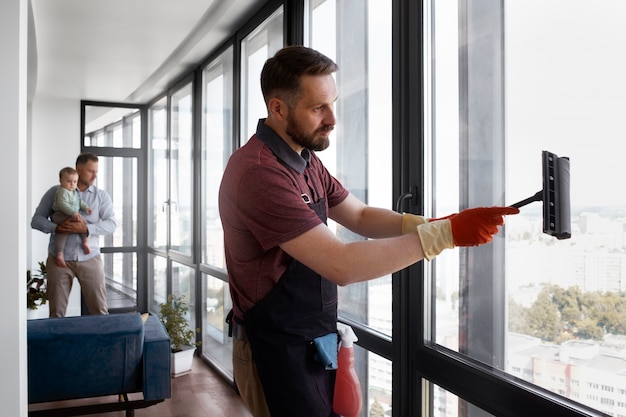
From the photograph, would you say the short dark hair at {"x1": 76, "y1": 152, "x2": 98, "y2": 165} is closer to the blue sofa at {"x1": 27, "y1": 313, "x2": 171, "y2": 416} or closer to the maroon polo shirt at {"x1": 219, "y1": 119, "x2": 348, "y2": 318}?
the blue sofa at {"x1": 27, "y1": 313, "x2": 171, "y2": 416}

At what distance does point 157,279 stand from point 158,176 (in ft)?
4.07

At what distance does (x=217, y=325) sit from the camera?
16.4ft

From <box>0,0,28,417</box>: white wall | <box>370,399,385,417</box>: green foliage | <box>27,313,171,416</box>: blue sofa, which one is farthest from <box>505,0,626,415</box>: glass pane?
<box>27,313,171,416</box>: blue sofa

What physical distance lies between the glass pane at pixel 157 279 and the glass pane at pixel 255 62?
3001mm

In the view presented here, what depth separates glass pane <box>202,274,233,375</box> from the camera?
470cm

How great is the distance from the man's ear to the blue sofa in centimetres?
207

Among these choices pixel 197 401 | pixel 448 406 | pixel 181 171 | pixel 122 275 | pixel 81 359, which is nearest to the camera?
pixel 448 406

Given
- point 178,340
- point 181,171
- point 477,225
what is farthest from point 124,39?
point 477,225

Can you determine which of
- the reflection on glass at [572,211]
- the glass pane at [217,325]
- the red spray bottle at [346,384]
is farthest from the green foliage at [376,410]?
the glass pane at [217,325]

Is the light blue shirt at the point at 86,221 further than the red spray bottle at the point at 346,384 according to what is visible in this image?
Yes

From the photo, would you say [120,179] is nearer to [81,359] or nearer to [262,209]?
[81,359]

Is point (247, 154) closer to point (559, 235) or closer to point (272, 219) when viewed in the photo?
point (272, 219)

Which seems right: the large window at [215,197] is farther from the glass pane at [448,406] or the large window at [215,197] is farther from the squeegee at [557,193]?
the squeegee at [557,193]

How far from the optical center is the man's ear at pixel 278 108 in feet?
5.43
